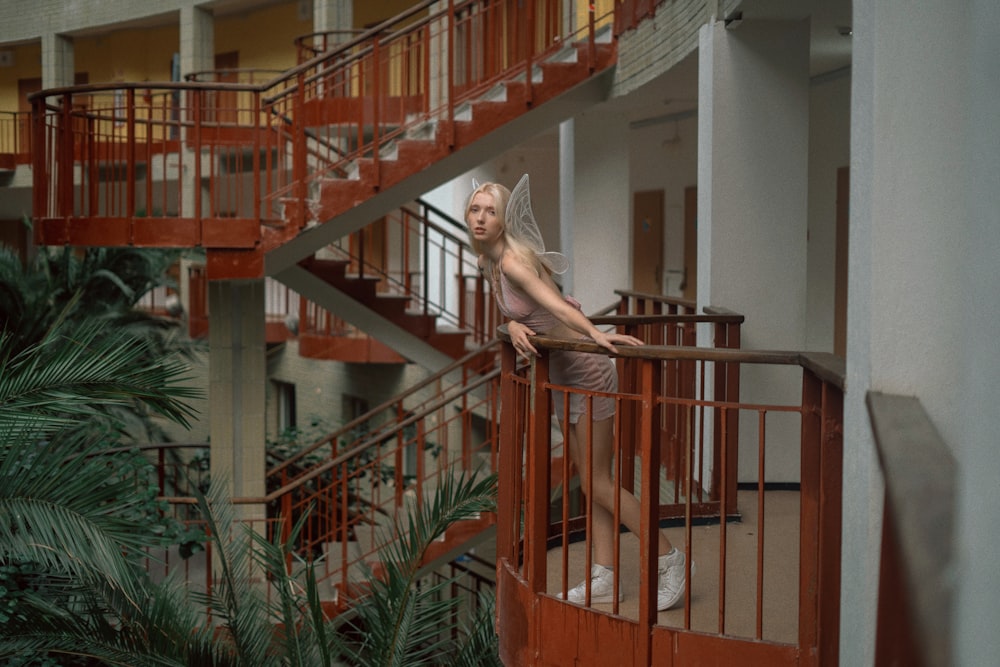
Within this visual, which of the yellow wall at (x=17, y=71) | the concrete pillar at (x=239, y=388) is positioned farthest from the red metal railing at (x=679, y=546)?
the yellow wall at (x=17, y=71)

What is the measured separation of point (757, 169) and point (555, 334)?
300 centimetres

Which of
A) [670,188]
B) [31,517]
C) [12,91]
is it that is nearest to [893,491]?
[31,517]

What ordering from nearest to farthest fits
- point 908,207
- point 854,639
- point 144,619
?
point 908,207
point 854,639
point 144,619

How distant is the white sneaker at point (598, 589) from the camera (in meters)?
5.02

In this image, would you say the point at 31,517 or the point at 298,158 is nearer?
the point at 31,517

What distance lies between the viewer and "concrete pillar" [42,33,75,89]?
2467 cm

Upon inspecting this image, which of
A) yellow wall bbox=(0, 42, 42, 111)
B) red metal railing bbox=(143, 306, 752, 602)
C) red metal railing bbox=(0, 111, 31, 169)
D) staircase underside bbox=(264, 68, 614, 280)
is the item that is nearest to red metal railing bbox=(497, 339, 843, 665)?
red metal railing bbox=(143, 306, 752, 602)

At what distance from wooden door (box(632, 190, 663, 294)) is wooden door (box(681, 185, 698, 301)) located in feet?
2.29

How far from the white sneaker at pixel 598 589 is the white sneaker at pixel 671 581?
0.19 metres

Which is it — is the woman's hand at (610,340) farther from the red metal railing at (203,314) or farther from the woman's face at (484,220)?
the red metal railing at (203,314)

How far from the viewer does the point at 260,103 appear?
10.5m

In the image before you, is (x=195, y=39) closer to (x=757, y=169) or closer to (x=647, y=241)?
(x=647, y=241)

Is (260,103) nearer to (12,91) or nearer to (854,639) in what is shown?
(854,639)

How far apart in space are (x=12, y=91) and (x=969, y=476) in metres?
29.8
